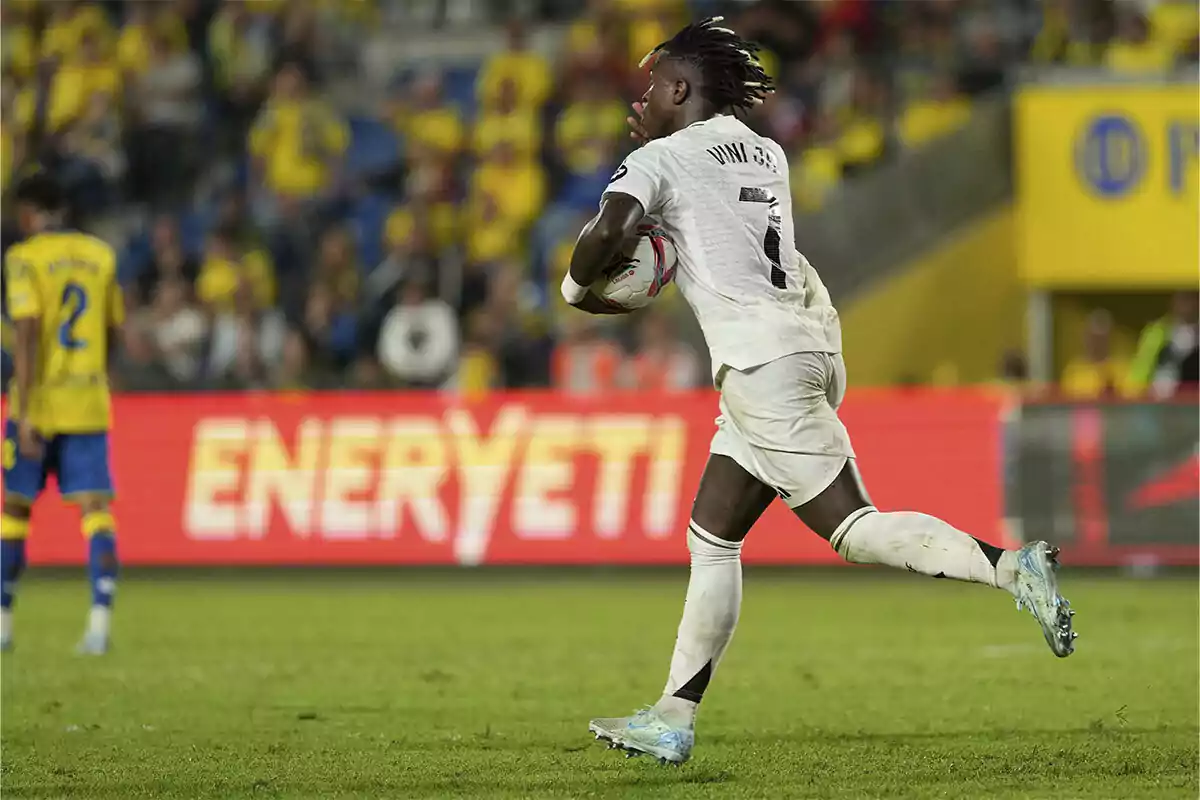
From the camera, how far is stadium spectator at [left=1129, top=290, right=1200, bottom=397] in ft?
51.3

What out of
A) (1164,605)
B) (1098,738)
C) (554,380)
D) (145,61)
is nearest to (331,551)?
(554,380)

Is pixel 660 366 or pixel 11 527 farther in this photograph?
pixel 660 366

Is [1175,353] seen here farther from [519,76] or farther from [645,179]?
[645,179]

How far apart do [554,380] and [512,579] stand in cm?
233

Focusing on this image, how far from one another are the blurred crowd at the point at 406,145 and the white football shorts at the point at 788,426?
406 inches

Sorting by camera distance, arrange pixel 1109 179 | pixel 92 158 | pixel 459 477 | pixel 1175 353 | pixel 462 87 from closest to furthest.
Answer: pixel 459 477 → pixel 1175 353 → pixel 1109 179 → pixel 92 158 → pixel 462 87

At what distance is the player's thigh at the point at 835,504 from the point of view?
6.21 meters

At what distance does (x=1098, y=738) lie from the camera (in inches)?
275

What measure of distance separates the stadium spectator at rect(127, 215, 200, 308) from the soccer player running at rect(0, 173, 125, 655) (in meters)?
8.07

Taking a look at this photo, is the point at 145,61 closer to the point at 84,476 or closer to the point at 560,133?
the point at 560,133

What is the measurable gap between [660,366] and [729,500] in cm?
1027

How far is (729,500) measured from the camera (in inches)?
250

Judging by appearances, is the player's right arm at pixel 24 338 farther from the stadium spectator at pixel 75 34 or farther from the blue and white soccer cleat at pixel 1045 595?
the stadium spectator at pixel 75 34

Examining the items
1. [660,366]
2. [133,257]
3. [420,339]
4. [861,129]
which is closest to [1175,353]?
[660,366]
